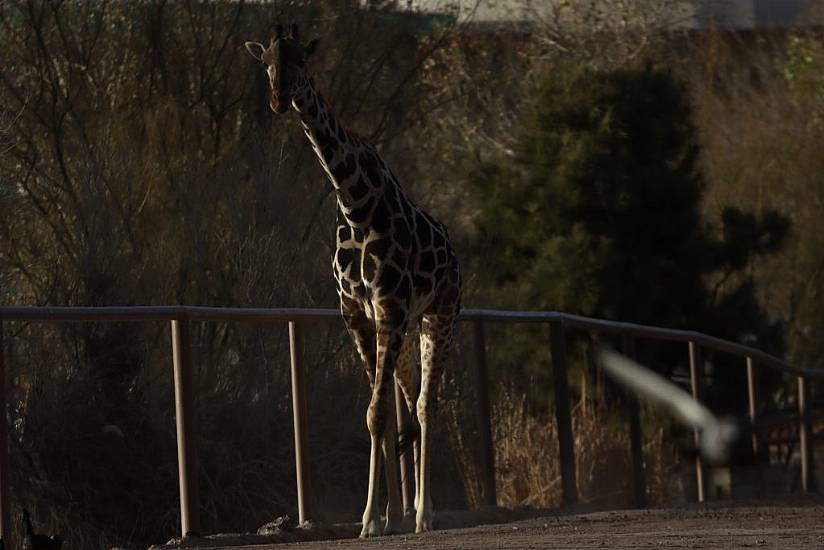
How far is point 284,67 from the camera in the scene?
790 centimetres

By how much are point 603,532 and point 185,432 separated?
198cm

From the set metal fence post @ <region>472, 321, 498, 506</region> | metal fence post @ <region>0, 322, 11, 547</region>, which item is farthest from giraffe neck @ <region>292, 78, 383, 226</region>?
metal fence post @ <region>0, 322, 11, 547</region>

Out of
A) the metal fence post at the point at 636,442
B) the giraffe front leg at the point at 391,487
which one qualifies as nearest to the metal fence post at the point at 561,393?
the metal fence post at the point at 636,442

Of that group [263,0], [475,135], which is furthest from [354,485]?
[475,135]

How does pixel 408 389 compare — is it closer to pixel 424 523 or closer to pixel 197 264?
pixel 424 523

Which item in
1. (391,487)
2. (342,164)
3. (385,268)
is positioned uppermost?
(342,164)

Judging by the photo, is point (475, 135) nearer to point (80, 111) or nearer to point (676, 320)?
point (676, 320)

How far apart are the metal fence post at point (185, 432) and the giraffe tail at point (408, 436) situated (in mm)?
1432

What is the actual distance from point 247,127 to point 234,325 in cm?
310

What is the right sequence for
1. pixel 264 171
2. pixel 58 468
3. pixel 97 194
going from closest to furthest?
pixel 58 468
pixel 97 194
pixel 264 171

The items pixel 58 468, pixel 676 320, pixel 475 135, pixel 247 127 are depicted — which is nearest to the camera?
pixel 58 468

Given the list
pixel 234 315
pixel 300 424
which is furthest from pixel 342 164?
pixel 300 424

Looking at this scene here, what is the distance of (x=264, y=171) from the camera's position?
46.8 feet

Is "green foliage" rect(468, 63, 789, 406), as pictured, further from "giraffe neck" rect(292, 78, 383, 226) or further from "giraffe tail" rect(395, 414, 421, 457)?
"giraffe neck" rect(292, 78, 383, 226)
